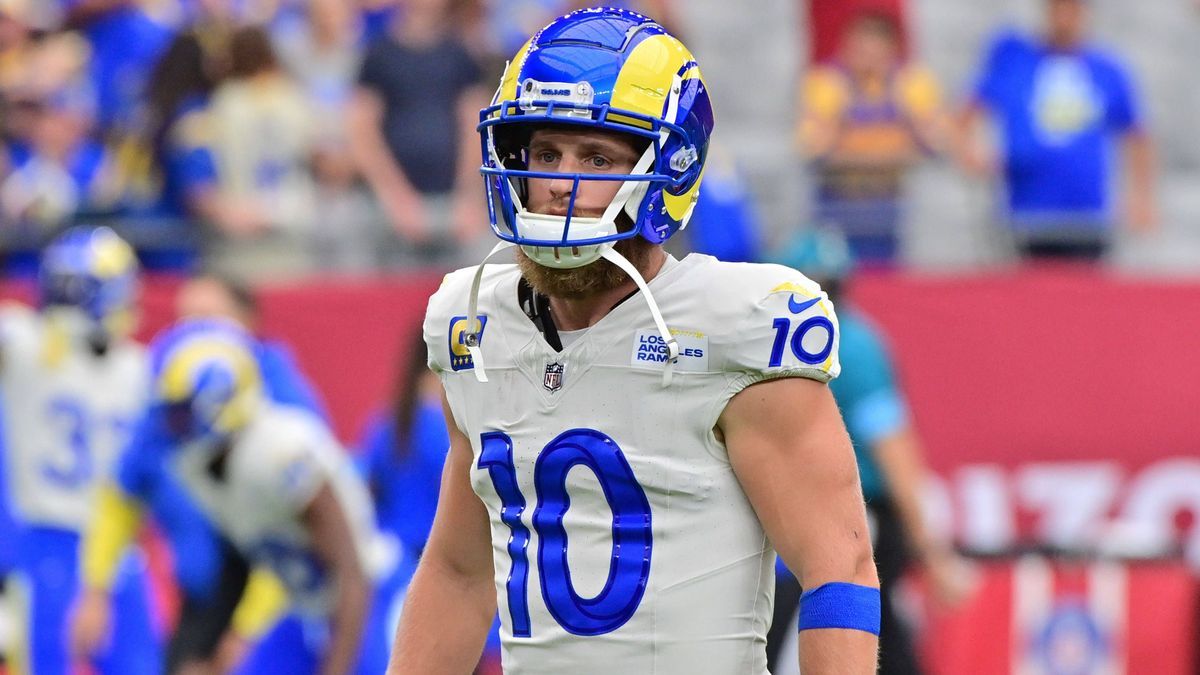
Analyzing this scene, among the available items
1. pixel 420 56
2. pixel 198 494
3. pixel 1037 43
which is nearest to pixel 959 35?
pixel 1037 43

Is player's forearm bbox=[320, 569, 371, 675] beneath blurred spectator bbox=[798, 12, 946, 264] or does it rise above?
beneath

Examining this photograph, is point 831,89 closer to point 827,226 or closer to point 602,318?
point 827,226

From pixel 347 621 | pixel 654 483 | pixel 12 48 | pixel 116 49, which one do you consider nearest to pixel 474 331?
pixel 654 483

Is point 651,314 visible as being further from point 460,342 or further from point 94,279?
point 94,279

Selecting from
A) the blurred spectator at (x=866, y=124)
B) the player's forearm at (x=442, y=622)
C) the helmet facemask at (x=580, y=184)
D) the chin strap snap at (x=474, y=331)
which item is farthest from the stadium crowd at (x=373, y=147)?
the helmet facemask at (x=580, y=184)

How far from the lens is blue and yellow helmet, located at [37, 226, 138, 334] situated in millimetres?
8391

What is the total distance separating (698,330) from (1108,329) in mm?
6119

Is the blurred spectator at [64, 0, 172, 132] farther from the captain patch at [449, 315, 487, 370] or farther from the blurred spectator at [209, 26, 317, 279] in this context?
the captain patch at [449, 315, 487, 370]

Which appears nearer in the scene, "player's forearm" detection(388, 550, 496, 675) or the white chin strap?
the white chin strap

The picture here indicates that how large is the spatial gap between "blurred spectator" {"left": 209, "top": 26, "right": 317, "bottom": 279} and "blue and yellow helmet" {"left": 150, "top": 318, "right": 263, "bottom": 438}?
2.16 meters

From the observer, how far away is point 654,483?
3215 mm

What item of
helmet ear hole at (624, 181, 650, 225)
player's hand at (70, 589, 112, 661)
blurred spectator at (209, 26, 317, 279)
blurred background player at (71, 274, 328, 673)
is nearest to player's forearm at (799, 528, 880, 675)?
helmet ear hole at (624, 181, 650, 225)

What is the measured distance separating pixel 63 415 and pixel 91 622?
1.05 m

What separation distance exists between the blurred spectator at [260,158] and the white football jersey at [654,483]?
5.91 m
